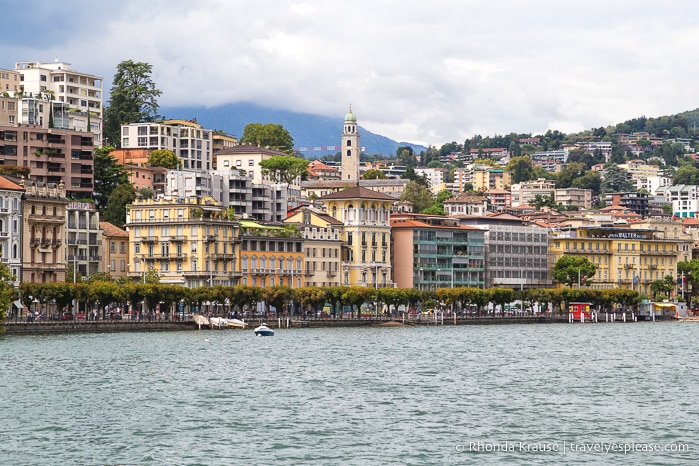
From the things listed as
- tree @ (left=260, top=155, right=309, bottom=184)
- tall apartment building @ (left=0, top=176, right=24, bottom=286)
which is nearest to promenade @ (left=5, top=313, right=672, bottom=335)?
tall apartment building @ (left=0, top=176, right=24, bottom=286)

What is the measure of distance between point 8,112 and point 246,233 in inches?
1283

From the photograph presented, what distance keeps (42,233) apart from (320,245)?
35.6 meters

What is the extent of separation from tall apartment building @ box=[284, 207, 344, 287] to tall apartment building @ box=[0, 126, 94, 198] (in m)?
22.0

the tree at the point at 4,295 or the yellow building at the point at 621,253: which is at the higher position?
the yellow building at the point at 621,253

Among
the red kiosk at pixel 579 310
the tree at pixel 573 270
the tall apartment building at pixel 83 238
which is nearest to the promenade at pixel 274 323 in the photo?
the red kiosk at pixel 579 310

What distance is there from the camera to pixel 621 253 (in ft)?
610

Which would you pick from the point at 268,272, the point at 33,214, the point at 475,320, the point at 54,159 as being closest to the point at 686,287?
the point at 475,320

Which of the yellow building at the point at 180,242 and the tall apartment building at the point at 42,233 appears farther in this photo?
the yellow building at the point at 180,242

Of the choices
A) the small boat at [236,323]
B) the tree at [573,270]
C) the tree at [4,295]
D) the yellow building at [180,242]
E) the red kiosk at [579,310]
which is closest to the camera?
the tree at [4,295]

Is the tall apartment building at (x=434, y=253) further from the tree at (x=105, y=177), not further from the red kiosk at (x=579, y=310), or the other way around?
the tree at (x=105, y=177)

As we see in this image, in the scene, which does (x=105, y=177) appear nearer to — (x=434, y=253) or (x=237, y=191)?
(x=237, y=191)

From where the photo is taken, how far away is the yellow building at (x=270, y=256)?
5531 inches

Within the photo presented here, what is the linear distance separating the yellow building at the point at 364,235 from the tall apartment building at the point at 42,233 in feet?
123

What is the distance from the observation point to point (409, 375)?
77.4m
